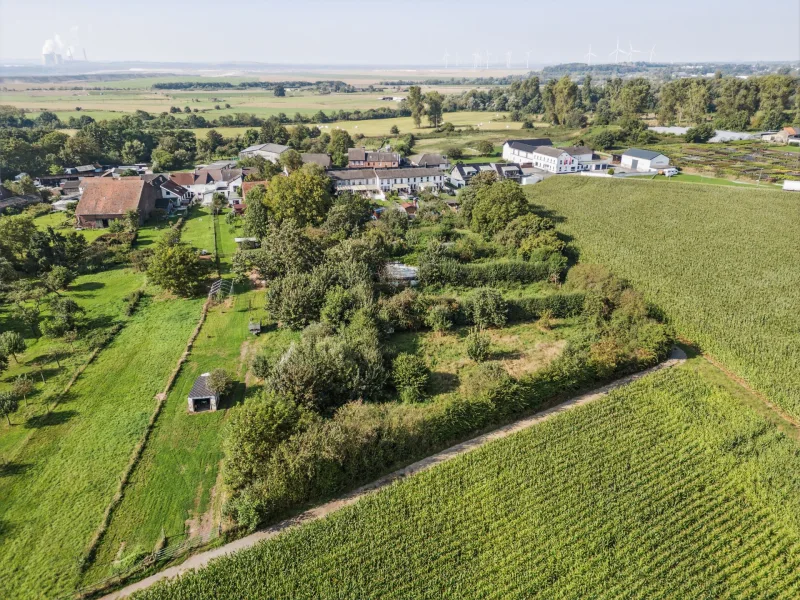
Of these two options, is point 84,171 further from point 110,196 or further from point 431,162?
point 431,162

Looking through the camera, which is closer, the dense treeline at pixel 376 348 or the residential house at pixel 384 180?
the dense treeline at pixel 376 348

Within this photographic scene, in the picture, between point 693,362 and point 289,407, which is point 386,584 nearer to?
point 289,407

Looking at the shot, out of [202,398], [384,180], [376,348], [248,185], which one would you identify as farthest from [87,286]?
[384,180]

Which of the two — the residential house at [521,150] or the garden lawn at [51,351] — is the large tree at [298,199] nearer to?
the garden lawn at [51,351]

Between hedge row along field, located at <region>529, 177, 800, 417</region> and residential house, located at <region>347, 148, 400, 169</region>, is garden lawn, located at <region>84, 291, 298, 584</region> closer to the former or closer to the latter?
hedge row along field, located at <region>529, 177, 800, 417</region>

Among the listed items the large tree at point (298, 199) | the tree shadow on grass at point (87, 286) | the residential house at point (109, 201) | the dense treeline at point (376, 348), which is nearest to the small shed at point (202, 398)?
the dense treeline at point (376, 348)
